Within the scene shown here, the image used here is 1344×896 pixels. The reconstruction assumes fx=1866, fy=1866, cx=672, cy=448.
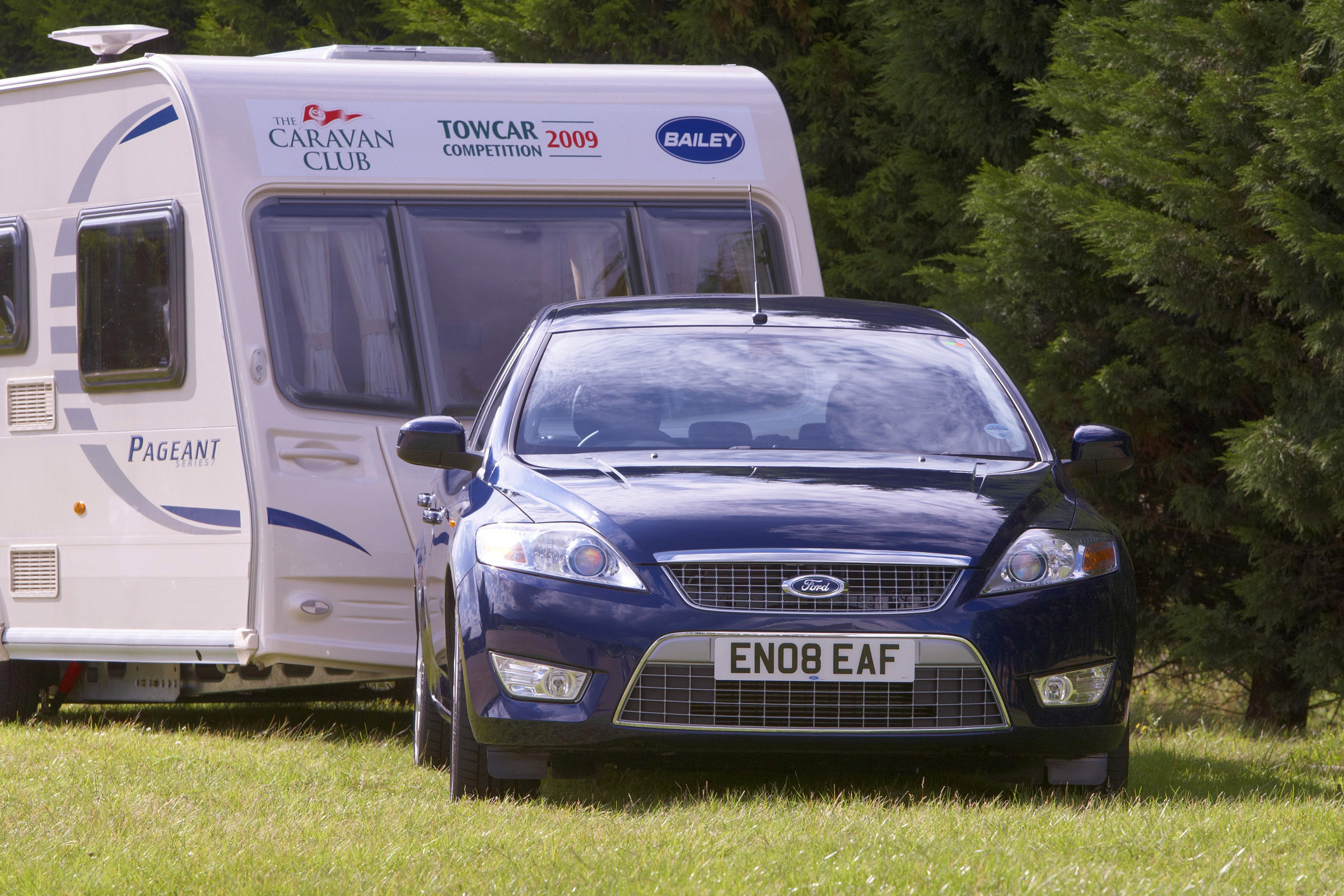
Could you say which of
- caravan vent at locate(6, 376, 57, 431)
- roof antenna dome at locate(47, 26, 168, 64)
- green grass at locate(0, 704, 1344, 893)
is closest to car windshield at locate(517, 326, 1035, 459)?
green grass at locate(0, 704, 1344, 893)

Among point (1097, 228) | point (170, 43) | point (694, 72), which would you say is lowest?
point (170, 43)

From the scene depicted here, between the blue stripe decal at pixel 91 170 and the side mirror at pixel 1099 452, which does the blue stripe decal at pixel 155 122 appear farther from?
the side mirror at pixel 1099 452

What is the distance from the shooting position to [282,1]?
1911 cm

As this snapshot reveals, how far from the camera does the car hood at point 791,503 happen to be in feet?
17.9

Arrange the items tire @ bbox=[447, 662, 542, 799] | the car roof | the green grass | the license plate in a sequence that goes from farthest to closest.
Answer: the car roof < tire @ bbox=[447, 662, 542, 799] < the license plate < the green grass

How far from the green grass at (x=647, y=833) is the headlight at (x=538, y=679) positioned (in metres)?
0.34

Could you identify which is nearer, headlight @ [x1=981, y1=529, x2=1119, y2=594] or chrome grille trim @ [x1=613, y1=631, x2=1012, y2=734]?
chrome grille trim @ [x1=613, y1=631, x2=1012, y2=734]

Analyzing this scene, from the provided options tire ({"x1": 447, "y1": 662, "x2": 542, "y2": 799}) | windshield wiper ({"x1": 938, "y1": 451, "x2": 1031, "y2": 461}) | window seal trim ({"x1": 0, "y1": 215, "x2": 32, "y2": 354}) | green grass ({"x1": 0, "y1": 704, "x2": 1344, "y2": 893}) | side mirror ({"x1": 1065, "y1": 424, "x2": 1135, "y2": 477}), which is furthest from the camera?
window seal trim ({"x1": 0, "y1": 215, "x2": 32, "y2": 354})

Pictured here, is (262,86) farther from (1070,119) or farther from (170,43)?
(170,43)

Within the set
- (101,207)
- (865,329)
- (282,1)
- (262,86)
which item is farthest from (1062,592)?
(282,1)

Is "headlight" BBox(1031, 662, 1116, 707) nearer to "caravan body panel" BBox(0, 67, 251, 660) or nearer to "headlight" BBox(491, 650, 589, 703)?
"headlight" BBox(491, 650, 589, 703)

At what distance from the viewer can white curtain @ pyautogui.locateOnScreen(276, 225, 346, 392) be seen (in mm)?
8516

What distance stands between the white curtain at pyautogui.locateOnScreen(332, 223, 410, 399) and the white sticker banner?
11.5 inches

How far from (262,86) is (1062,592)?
4.88 m
